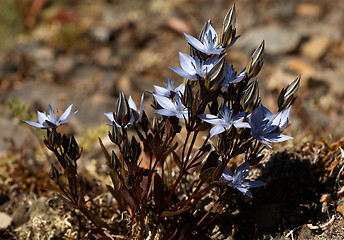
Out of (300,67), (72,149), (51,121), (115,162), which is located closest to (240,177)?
(115,162)

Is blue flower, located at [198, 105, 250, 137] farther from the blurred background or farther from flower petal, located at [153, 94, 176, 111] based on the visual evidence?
the blurred background

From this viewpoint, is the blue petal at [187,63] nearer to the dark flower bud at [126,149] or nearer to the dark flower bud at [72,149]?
the dark flower bud at [126,149]

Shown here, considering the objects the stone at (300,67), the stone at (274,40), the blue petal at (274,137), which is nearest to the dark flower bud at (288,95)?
the blue petal at (274,137)

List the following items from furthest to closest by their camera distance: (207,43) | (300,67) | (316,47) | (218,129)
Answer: (316,47) → (300,67) → (207,43) → (218,129)

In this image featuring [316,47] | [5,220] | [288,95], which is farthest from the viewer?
[316,47]

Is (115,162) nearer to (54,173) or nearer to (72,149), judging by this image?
(72,149)
